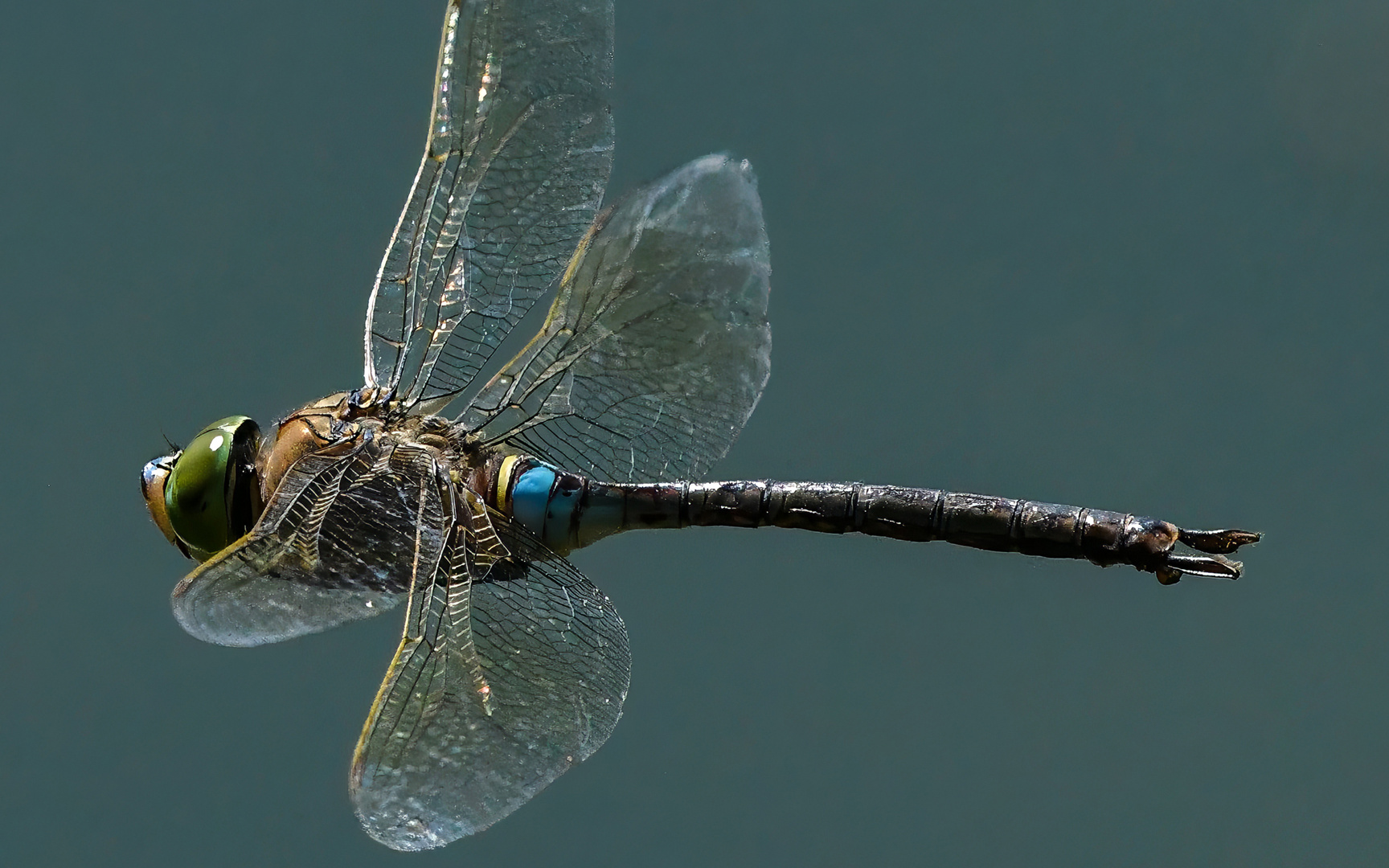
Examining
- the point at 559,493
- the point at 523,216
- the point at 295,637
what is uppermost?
the point at 523,216

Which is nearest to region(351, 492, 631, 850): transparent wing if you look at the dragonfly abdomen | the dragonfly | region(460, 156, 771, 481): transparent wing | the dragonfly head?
the dragonfly

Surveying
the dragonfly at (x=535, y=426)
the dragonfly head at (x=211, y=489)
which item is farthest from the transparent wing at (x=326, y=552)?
the dragonfly head at (x=211, y=489)

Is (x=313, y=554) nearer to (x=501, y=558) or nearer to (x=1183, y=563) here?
(x=501, y=558)

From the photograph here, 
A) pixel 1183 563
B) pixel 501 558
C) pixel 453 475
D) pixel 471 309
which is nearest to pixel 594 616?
pixel 501 558

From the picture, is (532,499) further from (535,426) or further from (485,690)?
(485,690)

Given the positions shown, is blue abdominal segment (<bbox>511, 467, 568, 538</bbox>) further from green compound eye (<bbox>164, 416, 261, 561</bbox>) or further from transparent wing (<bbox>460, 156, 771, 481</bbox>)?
green compound eye (<bbox>164, 416, 261, 561</bbox>)

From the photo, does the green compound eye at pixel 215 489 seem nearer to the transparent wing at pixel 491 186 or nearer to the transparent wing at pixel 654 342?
the transparent wing at pixel 491 186
